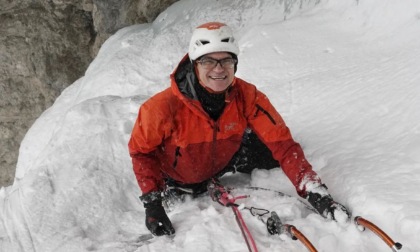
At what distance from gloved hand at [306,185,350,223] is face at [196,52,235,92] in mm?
958

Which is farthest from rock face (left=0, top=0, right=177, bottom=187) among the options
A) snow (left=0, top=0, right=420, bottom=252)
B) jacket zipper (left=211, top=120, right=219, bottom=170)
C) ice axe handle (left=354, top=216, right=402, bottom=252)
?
ice axe handle (left=354, top=216, right=402, bottom=252)

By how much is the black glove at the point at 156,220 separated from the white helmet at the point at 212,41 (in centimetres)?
108

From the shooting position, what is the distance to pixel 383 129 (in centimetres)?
346

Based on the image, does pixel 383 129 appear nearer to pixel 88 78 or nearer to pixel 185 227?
pixel 185 227

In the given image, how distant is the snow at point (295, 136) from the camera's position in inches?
105

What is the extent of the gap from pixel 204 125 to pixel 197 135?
3.8 inches

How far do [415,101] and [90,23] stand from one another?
7390 mm

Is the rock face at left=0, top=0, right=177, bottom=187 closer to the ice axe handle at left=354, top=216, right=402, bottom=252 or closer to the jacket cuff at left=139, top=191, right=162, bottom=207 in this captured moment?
the jacket cuff at left=139, top=191, right=162, bottom=207

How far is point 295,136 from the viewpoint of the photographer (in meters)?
3.97

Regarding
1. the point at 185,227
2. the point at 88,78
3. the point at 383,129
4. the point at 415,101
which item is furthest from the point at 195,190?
the point at 88,78

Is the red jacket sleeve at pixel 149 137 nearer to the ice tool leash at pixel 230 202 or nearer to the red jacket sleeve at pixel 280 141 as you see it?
the ice tool leash at pixel 230 202

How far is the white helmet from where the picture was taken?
290 centimetres

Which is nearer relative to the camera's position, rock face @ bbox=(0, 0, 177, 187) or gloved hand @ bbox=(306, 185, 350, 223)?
gloved hand @ bbox=(306, 185, 350, 223)

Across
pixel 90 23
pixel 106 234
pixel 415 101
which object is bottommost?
pixel 106 234
